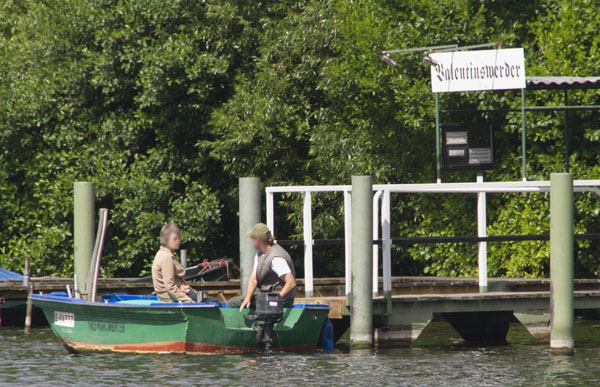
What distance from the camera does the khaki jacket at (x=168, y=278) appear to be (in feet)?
47.4

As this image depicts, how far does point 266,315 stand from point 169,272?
4.49 ft

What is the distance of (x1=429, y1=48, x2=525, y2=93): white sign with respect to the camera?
1689cm

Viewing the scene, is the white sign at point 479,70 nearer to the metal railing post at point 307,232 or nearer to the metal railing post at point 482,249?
the metal railing post at point 482,249

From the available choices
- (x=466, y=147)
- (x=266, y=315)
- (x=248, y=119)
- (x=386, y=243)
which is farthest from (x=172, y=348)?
(x=248, y=119)

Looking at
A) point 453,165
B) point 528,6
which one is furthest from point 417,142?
point 453,165

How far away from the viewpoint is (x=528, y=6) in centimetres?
2227

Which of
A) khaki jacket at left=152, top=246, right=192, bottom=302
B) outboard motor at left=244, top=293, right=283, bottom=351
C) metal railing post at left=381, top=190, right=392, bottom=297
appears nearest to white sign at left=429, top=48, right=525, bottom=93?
metal railing post at left=381, top=190, right=392, bottom=297

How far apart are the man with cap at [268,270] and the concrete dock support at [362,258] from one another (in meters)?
0.85

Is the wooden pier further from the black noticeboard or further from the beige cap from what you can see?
the black noticeboard

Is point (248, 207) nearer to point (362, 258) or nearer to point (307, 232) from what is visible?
point (307, 232)

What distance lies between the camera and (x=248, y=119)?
24.2 meters

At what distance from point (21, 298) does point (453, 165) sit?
7.85 meters

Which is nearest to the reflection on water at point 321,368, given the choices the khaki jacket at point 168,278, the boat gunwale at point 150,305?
the boat gunwale at point 150,305

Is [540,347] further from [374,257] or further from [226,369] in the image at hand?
[226,369]
